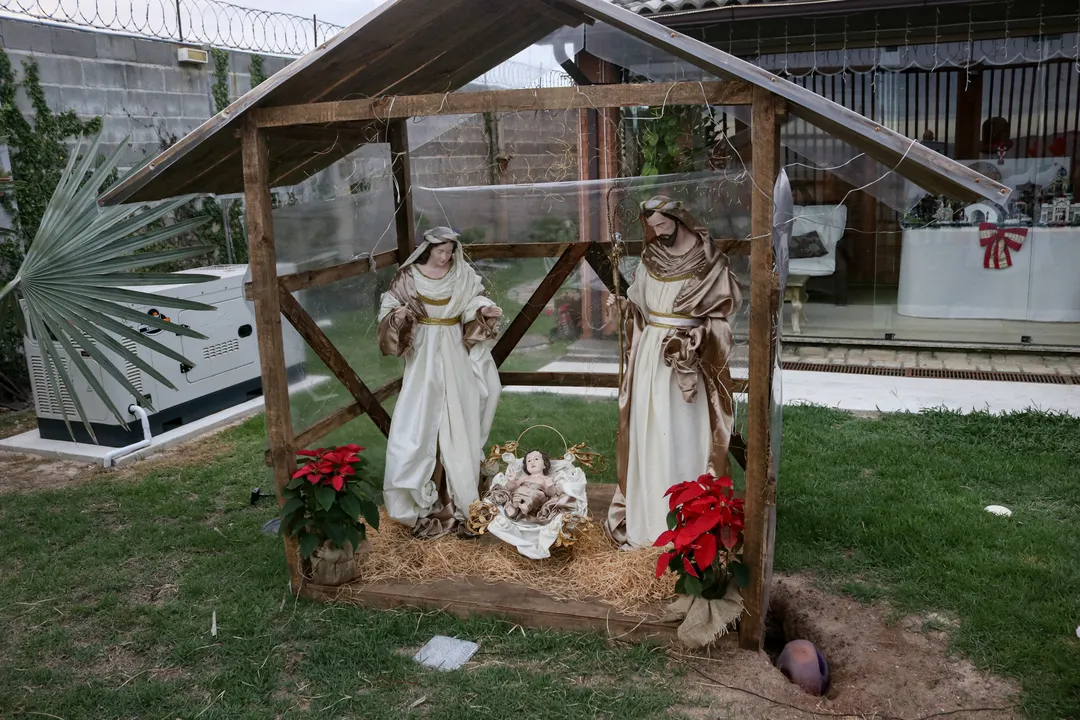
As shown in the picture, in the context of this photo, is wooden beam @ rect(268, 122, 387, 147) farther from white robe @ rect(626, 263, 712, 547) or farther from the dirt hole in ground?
the dirt hole in ground

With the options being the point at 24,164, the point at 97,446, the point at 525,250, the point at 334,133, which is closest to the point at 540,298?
the point at 525,250

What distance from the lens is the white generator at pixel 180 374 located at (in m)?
6.86

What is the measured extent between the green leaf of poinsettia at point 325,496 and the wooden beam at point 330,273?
96 centimetres

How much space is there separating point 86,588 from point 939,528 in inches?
167

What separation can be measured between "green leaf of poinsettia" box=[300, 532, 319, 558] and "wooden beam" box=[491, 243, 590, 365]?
180 centimetres

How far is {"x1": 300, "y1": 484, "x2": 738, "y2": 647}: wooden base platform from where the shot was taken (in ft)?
12.7

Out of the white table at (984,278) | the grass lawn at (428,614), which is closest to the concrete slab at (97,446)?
the grass lawn at (428,614)

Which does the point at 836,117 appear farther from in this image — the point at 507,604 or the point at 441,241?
the point at 507,604

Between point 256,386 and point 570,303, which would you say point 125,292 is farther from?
point 256,386

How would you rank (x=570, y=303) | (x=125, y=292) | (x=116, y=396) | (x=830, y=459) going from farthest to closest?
1. (x=116, y=396)
2. (x=570, y=303)
3. (x=830, y=459)
4. (x=125, y=292)

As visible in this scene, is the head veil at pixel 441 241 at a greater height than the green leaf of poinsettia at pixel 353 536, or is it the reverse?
the head veil at pixel 441 241

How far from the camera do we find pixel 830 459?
19.4ft

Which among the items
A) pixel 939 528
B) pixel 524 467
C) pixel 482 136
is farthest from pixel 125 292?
pixel 939 528

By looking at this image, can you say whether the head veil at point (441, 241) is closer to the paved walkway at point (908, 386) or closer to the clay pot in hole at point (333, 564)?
the clay pot in hole at point (333, 564)
